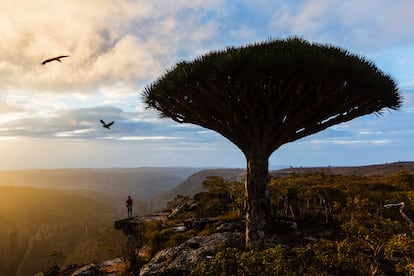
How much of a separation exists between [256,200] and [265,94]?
3346 mm

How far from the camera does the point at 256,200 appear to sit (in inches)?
449

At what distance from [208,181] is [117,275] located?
36.8 ft

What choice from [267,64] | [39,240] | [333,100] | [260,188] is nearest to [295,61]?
[267,64]

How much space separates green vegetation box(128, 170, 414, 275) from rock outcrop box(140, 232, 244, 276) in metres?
1.29

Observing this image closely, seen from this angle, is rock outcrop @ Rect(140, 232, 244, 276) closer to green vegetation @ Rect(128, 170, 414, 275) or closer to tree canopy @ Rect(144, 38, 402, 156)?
green vegetation @ Rect(128, 170, 414, 275)

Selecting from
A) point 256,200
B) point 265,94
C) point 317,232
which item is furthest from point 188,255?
point 317,232

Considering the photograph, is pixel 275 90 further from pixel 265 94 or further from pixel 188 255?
pixel 188 255

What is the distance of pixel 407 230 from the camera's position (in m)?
8.95

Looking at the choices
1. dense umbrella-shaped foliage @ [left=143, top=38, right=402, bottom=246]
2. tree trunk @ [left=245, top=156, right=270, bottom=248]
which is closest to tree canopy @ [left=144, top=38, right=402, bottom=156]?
dense umbrella-shaped foliage @ [left=143, top=38, right=402, bottom=246]

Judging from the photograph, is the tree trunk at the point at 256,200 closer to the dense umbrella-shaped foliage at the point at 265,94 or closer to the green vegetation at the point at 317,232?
the dense umbrella-shaped foliage at the point at 265,94

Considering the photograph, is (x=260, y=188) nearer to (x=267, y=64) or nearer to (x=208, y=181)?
(x=267, y=64)

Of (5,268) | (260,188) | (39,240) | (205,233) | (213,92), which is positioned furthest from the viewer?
(39,240)

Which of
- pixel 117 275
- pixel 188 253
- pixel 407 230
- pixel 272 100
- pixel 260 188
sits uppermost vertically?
pixel 272 100

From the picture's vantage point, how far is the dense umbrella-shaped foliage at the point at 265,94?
9.95 m
